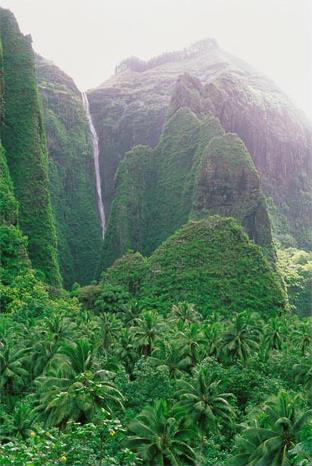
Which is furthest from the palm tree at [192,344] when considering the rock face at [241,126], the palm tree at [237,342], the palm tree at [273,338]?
the rock face at [241,126]

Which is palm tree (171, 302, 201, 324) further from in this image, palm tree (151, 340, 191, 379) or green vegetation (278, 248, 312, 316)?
green vegetation (278, 248, 312, 316)

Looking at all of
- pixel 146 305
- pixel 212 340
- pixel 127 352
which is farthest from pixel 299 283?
pixel 127 352

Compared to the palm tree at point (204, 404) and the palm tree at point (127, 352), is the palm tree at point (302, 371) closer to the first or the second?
the palm tree at point (204, 404)

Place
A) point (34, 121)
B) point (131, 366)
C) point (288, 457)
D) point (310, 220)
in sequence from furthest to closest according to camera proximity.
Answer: point (310, 220), point (34, 121), point (131, 366), point (288, 457)

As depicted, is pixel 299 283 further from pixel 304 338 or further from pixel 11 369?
pixel 11 369

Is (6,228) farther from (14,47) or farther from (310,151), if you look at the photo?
(310,151)

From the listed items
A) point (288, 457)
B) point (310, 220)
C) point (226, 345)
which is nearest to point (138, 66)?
point (310, 220)
